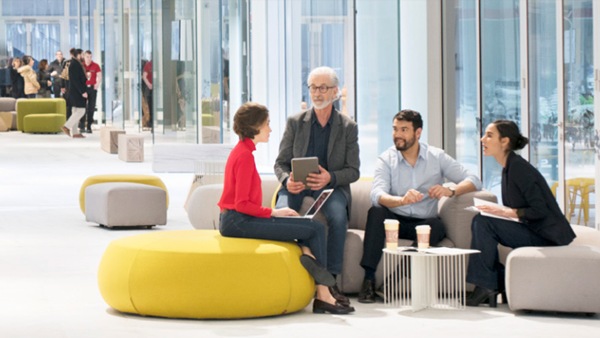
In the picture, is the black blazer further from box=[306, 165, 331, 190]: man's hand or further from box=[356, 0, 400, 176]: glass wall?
box=[356, 0, 400, 176]: glass wall

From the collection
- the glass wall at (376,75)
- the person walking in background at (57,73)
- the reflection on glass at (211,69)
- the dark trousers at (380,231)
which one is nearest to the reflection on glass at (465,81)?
the glass wall at (376,75)

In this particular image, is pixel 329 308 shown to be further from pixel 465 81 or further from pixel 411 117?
pixel 465 81

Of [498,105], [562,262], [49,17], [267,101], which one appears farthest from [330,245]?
[49,17]

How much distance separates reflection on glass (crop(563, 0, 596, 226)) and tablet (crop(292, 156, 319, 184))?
2.96 m

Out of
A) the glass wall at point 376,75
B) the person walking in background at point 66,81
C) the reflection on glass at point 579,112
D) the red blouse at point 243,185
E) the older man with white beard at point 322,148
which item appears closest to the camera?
the red blouse at point 243,185

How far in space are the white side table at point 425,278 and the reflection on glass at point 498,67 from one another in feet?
11.6

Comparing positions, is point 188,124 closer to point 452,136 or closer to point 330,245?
point 452,136

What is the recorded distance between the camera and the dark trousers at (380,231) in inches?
318

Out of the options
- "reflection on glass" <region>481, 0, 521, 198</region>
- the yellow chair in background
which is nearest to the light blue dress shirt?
the yellow chair in background

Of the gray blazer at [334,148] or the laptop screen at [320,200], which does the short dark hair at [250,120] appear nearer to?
the laptop screen at [320,200]

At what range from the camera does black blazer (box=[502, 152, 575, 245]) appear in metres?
7.71

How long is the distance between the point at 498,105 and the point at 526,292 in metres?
4.56

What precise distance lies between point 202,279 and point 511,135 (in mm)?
2154

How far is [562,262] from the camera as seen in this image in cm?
745
